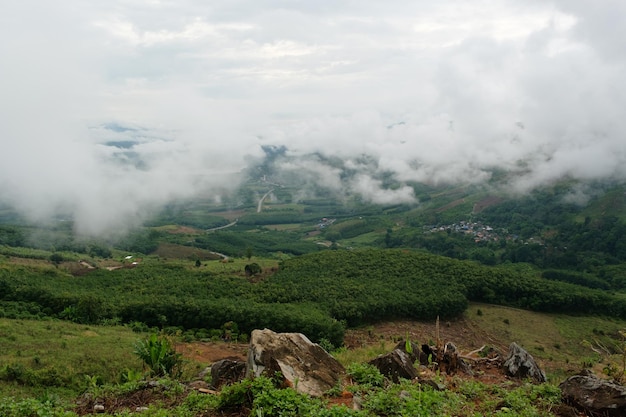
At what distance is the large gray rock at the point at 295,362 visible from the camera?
10.8 m

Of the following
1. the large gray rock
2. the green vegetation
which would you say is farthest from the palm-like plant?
the large gray rock

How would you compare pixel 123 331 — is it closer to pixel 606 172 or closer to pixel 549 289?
pixel 549 289

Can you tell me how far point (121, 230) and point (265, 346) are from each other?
13943 centimetres

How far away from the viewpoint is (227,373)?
538 inches

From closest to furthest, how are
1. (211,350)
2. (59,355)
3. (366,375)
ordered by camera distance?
(366,375), (59,355), (211,350)

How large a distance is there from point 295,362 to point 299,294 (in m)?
38.4

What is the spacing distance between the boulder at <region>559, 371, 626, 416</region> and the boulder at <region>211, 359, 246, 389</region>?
956cm

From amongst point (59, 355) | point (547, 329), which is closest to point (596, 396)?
point (59, 355)

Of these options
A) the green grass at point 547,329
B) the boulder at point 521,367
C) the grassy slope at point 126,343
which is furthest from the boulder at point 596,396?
the green grass at point 547,329

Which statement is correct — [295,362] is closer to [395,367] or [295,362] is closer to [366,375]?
[366,375]

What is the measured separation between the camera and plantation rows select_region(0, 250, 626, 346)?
3909 centimetres

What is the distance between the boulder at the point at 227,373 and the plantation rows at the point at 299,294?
23010 millimetres

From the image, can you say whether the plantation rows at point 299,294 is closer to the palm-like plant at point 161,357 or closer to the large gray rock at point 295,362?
the palm-like plant at point 161,357

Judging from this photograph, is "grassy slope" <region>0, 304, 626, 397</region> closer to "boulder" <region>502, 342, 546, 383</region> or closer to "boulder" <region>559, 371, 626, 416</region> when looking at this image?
"boulder" <region>502, 342, 546, 383</region>
